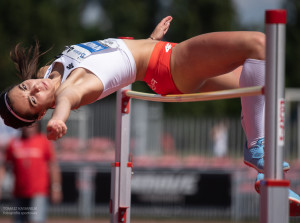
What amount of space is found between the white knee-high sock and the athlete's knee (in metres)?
0.03

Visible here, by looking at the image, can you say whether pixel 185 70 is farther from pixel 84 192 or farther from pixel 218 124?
pixel 218 124

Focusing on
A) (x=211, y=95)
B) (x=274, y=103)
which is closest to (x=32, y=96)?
(x=211, y=95)

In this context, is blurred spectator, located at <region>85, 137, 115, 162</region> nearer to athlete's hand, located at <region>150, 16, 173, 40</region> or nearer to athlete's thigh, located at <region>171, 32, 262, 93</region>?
athlete's hand, located at <region>150, 16, 173, 40</region>

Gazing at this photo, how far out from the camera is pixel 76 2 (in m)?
28.1

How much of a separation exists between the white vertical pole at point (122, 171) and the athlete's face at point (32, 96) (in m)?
0.78

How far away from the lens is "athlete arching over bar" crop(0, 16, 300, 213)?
128 inches

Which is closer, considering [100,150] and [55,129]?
[55,129]

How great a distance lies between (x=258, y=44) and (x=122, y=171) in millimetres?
1521

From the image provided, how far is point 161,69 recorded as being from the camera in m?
3.60

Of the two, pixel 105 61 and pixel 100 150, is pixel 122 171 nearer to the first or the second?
pixel 105 61

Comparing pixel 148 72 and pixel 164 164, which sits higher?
pixel 148 72

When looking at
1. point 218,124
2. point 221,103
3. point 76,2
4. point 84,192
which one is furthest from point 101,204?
point 76,2

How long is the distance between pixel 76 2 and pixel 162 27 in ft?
81.2

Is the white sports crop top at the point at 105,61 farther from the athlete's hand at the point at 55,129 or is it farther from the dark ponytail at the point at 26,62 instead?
the athlete's hand at the point at 55,129
